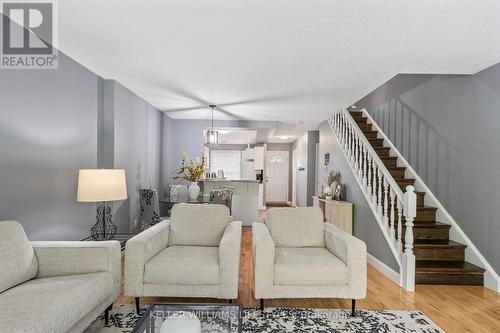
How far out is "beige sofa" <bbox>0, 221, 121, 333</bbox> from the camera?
148cm

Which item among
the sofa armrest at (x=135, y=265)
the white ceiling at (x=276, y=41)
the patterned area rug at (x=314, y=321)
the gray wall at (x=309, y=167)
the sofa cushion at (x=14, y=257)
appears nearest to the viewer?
the sofa cushion at (x=14, y=257)

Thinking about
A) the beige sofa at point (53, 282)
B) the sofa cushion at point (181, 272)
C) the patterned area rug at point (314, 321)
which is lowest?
the patterned area rug at point (314, 321)

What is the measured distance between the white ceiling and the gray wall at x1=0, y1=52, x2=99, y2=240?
385 millimetres

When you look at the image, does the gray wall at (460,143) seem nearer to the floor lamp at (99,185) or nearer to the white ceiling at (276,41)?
the white ceiling at (276,41)

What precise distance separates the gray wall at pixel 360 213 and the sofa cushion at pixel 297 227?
1.14m

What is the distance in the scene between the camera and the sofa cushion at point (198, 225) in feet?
9.53

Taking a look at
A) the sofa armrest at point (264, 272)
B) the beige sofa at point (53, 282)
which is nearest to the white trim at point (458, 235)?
the sofa armrest at point (264, 272)

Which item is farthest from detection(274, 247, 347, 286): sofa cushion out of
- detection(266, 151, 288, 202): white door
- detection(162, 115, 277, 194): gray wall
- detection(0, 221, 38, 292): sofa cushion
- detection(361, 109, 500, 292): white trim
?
detection(266, 151, 288, 202): white door

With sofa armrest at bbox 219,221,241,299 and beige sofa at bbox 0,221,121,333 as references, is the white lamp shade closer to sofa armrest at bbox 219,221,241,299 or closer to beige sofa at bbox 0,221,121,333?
beige sofa at bbox 0,221,121,333

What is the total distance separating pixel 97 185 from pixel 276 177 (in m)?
8.79

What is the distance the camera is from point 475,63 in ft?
9.82

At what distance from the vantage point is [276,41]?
2.58m

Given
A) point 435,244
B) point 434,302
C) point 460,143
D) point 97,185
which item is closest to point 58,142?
point 97,185

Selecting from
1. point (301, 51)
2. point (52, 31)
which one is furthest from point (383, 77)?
point (52, 31)
